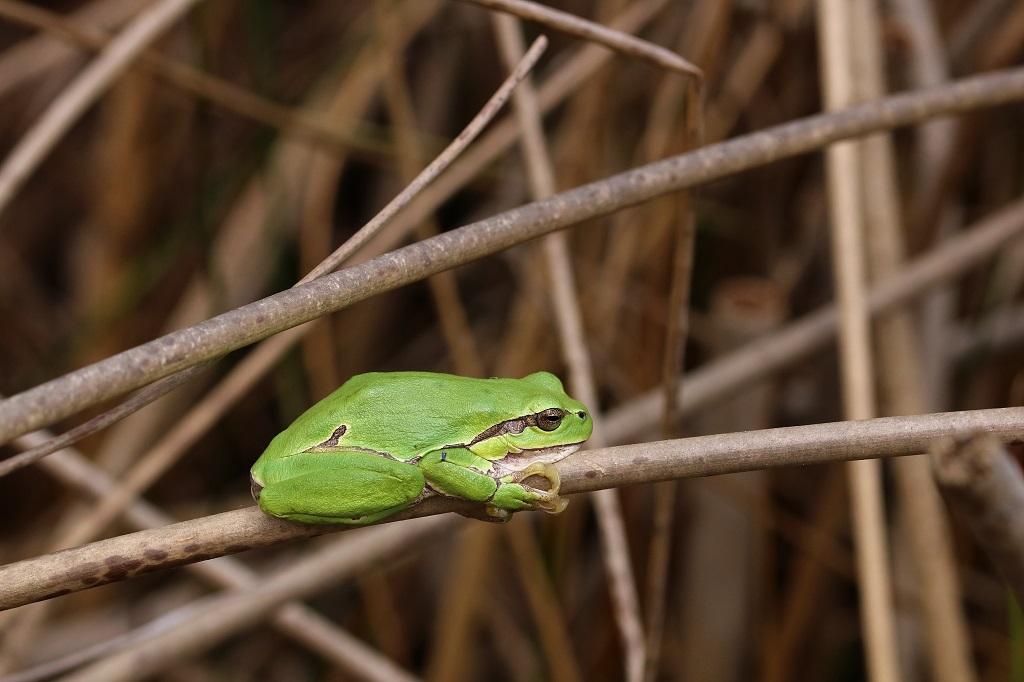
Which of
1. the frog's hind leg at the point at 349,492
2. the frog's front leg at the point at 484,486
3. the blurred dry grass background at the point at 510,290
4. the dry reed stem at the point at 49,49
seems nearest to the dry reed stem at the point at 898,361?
the blurred dry grass background at the point at 510,290

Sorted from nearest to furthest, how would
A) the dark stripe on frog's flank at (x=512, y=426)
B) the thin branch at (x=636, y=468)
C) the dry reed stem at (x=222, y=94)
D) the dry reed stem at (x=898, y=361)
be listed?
the thin branch at (x=636, y=468), the dark stripe on frog's flank at (x=512, y=426), the dry reed stem at (x=898, y=361), the dry reed stem at (x=222, y=94)

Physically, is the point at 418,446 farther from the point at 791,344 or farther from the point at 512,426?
the point at 791,344

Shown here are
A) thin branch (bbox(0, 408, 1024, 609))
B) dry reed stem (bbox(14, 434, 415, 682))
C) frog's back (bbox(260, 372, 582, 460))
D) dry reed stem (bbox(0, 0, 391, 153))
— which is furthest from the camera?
dry reed stem (bbox(0, 0, 391, 153))

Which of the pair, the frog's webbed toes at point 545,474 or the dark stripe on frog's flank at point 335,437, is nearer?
the frog's webbed toes at point 545,474

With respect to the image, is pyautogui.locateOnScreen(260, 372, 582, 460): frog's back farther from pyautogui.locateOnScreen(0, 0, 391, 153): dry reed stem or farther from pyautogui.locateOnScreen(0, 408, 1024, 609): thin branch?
pyautogui.locateOnScreen(0, 0, 391, 153): dry reed stem

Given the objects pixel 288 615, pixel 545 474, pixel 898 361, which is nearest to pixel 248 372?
pixel 288 615

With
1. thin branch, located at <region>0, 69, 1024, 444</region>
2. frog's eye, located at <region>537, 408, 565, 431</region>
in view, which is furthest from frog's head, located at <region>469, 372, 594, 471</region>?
thin branch, located at <region>0, 69, 1024, 444</region>

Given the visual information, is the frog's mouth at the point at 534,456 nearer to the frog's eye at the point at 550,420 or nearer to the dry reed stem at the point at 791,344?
the frog's eye at the point at 550,420
